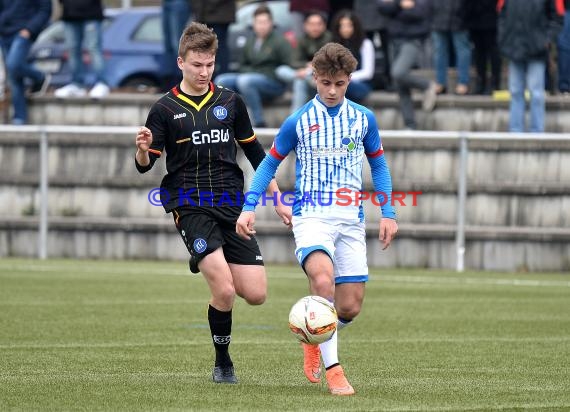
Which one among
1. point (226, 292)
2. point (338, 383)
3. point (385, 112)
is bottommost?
point (338, 383)

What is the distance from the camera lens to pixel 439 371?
8.84 m

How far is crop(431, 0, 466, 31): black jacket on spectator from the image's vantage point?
17781 millimetres

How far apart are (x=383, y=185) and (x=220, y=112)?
3.65ft

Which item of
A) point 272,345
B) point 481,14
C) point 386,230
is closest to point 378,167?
point 386,230

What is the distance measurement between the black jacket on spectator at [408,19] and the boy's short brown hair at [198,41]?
9273 millimetres

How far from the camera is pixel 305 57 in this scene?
59.3ft

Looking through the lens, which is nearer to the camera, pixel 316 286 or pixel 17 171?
pixel 316 286

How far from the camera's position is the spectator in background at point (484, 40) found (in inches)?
709

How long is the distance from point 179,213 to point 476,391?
210 centimetres

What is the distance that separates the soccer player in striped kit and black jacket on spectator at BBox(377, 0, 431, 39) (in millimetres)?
9298

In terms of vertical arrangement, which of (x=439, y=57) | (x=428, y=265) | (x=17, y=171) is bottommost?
(x=428, y=265)

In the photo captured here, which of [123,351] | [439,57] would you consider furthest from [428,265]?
[123,351]

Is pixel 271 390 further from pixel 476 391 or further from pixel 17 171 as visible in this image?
pixel 17 171

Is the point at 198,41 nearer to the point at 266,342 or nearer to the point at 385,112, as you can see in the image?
the point at 266,342
